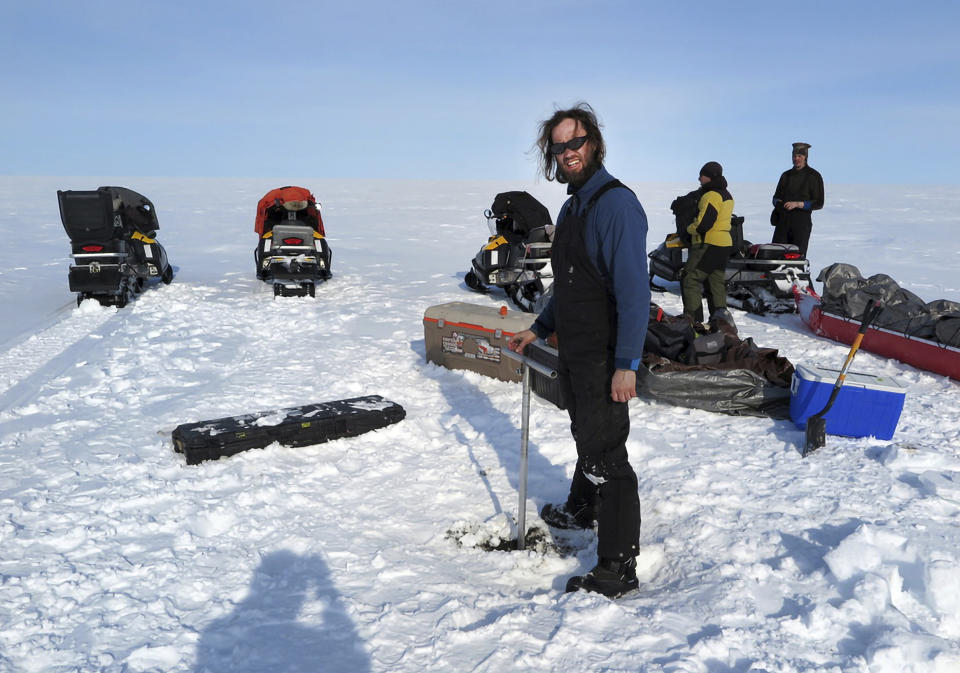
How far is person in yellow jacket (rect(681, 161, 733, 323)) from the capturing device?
6.78m

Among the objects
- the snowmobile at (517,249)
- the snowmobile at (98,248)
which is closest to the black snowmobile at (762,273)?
the snowmobile at (517,249)

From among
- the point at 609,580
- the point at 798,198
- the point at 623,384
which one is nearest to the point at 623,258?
the point at 623,384

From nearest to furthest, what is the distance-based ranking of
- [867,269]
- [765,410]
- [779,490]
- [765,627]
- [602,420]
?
[765,627], [602,420], [779,490], [765,410], [867,269]

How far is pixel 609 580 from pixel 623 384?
86 cm

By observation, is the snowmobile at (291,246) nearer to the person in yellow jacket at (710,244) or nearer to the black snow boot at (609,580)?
the person in yellow jacket at (710,244)

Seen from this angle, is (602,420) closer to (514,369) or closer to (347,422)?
(347,422)

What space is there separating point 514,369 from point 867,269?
11131 mm

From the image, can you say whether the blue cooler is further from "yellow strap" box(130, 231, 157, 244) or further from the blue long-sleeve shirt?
"yellow strap" box(130, 231, 157, 244)

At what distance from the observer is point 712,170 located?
22.5ft

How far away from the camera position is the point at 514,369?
17.8 feet

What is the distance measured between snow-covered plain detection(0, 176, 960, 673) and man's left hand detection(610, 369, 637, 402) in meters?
0.85

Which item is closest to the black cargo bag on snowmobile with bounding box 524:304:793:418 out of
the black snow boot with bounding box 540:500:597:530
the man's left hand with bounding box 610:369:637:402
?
the black snow boot with bounding box 540:500:597:530

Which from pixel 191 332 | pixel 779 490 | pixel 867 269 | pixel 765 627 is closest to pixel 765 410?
pixel 779 490

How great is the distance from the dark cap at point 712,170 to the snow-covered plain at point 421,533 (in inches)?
84.8
